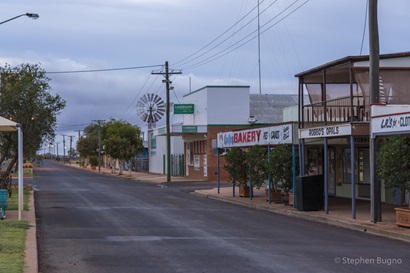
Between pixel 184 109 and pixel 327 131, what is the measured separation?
116 feet

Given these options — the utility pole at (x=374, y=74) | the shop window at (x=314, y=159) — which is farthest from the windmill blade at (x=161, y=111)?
the utility pole at (x=374, y=74)

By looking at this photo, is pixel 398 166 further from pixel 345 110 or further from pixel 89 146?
pixel 89 146

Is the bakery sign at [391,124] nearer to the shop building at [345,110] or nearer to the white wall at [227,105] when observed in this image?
the shop building at [345,110]

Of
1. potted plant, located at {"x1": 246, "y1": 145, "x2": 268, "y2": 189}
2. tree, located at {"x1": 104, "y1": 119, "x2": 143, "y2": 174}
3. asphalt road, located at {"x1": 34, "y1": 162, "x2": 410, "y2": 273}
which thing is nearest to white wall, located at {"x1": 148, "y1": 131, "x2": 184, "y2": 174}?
tree, located at {"x1": 104, "y1": 119, "x2": 143, "y2": 174}

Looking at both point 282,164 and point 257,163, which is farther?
point 257,163

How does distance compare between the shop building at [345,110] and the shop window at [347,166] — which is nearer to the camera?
the shop building at [345,110]

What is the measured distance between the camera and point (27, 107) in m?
28.3

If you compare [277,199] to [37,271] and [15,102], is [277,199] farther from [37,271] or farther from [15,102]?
[37,271]

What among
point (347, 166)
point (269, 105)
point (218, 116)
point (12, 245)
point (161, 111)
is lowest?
point (12, 245)

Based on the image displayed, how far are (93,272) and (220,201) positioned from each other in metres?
19.4

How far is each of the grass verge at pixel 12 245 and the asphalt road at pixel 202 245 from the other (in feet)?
1.43

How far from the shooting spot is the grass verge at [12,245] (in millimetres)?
9706

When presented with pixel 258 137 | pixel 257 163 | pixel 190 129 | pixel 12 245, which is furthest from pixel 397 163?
pixel 190 129

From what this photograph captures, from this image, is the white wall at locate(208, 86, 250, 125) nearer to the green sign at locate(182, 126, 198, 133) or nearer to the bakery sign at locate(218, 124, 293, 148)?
the green sign at locate(182, 126, 198, 133)
